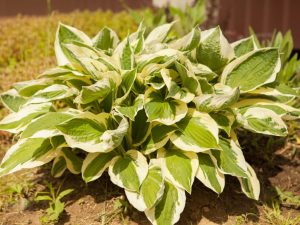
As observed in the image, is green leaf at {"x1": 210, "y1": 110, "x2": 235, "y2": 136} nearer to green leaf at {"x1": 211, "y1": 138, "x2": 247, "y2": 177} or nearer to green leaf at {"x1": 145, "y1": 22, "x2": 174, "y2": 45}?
green leaf at {"x1": 211, "y1": 138, "x2": 247, "y2": 177}

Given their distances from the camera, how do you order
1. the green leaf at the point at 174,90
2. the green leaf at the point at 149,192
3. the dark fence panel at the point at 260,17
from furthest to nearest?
the dark fence panel at the point at 260,17 → the green leaf at the point at 174,90 → the green leaf at the point at 149,192

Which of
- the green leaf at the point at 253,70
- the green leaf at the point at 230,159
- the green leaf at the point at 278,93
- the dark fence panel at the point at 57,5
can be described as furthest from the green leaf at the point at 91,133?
the dark fence panel at the point at 57,5

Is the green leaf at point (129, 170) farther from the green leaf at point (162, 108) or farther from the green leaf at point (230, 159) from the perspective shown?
the green leaf at point (230, 159)

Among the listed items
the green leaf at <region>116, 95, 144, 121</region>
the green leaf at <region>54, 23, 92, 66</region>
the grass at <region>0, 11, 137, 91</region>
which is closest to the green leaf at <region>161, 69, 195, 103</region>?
the green leaf at <region>116, 95, 144, 121</region>

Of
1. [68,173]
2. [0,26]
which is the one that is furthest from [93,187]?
[0,26]

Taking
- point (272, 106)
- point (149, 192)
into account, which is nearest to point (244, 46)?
point (272, 106)

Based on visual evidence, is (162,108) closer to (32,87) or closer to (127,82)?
(127,82)

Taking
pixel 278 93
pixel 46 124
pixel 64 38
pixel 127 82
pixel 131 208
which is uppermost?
pixel 64 38
